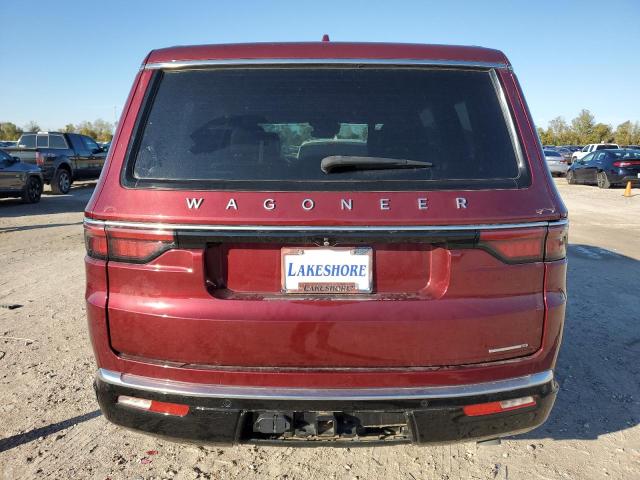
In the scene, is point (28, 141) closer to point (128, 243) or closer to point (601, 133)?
point (128, 243)

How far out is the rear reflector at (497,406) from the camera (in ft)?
6.64

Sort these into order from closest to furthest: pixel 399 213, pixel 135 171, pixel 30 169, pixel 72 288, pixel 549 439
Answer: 1. pixel 399 213
2. pixel 135 171
3. pixel 549 439
4. pixel 72 288
5. pixel 30 169

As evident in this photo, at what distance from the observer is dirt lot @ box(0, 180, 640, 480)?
2.54m

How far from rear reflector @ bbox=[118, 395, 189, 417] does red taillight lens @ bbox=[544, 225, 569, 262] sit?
1.63 m

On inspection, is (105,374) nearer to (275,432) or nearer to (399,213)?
(275,432)

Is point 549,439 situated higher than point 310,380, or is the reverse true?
point 310,380

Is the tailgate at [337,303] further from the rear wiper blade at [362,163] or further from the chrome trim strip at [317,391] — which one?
the rear wiper blade at [362,163]

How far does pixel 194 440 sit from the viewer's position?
2078mm

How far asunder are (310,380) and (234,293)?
47 centimetres

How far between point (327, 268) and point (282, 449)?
4.38 feet

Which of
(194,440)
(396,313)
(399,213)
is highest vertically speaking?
(399,213)

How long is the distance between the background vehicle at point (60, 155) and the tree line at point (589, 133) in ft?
194

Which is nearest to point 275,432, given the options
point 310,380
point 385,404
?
point 310,380

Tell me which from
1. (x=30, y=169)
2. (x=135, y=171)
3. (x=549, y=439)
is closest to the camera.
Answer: (x=135, y=171)
